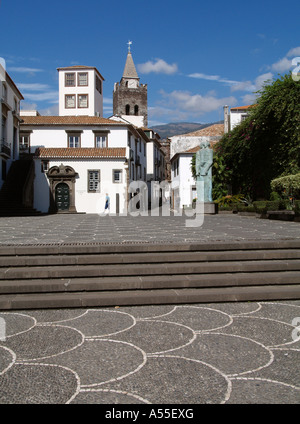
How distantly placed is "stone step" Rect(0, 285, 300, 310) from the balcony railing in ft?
81.1

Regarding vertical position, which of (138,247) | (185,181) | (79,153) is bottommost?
(138,247)

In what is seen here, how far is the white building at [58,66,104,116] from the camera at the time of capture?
47.2 m

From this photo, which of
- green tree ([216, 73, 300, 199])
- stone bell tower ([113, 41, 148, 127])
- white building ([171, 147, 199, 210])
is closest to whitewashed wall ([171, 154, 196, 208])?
white building ([171, 147, 199, 210])

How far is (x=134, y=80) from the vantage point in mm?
76625

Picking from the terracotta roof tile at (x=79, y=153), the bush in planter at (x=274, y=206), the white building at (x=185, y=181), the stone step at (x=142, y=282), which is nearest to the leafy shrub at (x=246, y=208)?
the bush in planter at (x=274, y=206)

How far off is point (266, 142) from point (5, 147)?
19.3 metres

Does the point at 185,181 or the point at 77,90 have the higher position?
the point at 77,90

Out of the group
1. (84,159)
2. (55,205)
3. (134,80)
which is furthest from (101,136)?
(134,80)

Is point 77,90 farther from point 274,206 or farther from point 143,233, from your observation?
point 143,233

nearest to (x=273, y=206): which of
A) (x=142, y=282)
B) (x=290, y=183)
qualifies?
(x=290, y=183)

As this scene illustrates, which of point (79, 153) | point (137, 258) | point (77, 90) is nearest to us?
point (137, 258)

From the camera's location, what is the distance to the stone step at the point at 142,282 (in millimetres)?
5770

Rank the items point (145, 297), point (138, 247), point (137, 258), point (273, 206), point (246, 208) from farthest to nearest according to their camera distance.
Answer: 1. point (246, 208)
2. point (273, 206)
3. point (138, 247)
4. point (137, 258)
5. point (145, 297)

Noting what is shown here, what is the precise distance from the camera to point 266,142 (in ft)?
89.7
